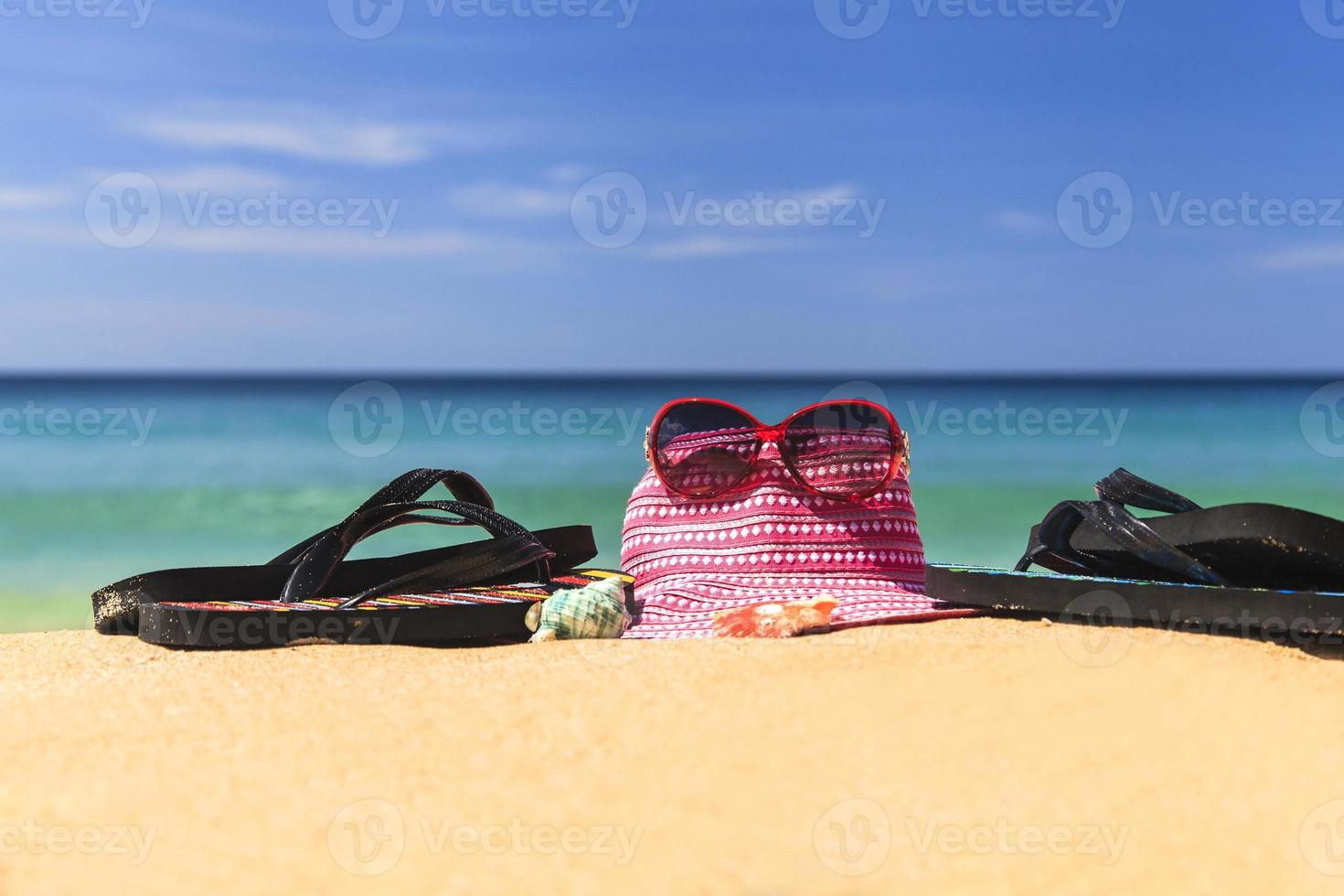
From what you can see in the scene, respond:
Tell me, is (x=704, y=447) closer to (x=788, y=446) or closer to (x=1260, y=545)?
(x=788, y=446)

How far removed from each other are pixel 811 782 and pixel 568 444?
21.1 meters

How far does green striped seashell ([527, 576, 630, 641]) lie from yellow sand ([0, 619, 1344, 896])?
0.47 metres

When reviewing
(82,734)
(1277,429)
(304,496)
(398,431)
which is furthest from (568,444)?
(82,734)

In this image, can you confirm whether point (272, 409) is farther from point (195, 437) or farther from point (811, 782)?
point (811, 782)

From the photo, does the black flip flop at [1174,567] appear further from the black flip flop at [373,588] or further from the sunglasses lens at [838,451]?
the black flip flop at [373,588]

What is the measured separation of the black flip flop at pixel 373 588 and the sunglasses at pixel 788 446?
0.40m

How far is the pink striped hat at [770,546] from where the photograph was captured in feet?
11.8

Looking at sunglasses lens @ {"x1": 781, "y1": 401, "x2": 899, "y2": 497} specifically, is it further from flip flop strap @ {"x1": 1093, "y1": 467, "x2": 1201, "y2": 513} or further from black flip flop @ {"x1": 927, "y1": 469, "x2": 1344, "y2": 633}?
flip flop strap @ {"x1": 1093, "y1": 467, "x2": 1201, "y2": 513}

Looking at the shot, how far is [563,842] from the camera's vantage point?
1562mm

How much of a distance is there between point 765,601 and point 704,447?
0.63 metres

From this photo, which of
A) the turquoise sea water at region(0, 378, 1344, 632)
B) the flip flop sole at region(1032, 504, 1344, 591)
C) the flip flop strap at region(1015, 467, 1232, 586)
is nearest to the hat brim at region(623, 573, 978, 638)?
the flip flop strap at region(1015, 467, 1232, 586)

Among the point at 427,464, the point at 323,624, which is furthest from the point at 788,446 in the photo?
the point at 427,464

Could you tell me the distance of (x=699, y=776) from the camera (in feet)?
5.80

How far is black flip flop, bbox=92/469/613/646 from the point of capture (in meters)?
2.89
